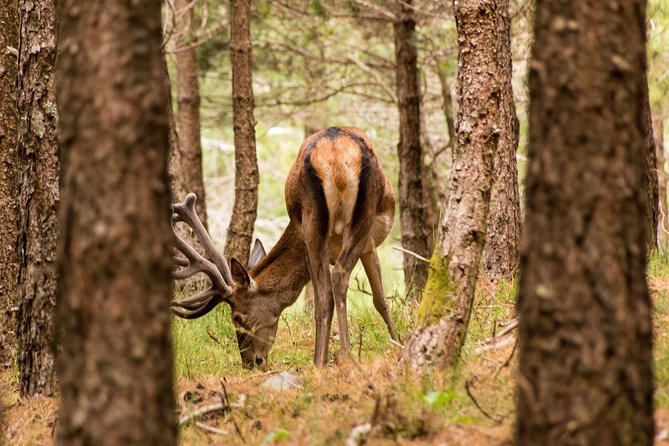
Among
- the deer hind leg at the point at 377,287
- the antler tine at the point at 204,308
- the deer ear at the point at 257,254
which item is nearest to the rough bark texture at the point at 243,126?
the deer ear at the point at 257,254

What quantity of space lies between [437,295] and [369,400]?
83 cm

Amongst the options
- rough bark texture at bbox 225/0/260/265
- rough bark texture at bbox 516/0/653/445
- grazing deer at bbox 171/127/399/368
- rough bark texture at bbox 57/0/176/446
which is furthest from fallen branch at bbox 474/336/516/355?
rough bark texture at bbox 225/0/260/265

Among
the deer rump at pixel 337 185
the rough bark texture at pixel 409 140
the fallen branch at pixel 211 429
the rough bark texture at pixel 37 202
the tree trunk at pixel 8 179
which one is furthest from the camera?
the rough bark texture at pixel 409 140

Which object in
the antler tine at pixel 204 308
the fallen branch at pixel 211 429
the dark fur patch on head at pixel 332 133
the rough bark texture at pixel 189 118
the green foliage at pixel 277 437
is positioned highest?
the rough bark texture at pixel 189 118

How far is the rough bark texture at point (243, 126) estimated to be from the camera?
10.9 m

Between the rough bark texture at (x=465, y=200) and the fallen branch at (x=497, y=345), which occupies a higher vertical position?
the rough bark texture at (x=465, y=200)

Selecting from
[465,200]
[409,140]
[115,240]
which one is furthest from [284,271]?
[115,240]

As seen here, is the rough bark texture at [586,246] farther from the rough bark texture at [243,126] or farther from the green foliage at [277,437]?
the rough bark texture at [243,126]

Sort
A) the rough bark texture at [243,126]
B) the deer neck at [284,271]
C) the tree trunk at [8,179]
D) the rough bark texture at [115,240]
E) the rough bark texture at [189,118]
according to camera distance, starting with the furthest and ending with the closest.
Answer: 1. the rough bark texture at [189,118]
2. the rough bark texture at [243,126]
3. the deer neck at [284,271]
4. the tree trunk at [8,179]
5. the rough bark texture at [115,240]

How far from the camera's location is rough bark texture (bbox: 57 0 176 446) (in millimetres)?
3256

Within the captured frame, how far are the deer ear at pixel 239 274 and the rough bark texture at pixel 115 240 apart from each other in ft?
16.1

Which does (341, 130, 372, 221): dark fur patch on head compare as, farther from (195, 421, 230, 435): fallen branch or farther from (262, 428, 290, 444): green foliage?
(262, 428, 290, 444): green foliage

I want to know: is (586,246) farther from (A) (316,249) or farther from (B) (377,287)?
(B) (377,287)

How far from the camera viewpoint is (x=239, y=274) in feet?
27.8
